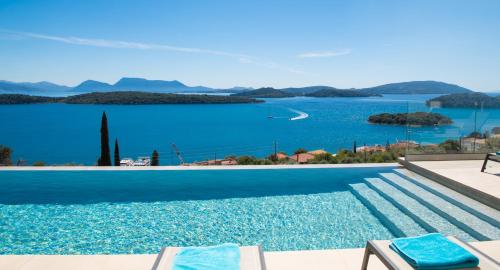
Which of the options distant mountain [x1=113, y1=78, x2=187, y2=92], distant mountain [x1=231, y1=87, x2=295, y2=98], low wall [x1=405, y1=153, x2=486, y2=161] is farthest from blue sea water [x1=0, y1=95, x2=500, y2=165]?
distant mountain [x1=113, y1=78, x2=187, y2=92]

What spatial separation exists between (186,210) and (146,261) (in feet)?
7.62

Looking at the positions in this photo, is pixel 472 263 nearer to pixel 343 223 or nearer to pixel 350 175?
pixel 343 223

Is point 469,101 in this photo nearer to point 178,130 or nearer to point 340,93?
point 178,130

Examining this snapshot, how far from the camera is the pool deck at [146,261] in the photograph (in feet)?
9.32

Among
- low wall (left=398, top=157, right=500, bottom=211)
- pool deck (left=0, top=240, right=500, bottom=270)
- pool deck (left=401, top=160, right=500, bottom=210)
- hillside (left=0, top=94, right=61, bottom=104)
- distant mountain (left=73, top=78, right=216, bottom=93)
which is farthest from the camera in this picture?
distant mountain (left=73, top=78, right=216, bottom=93)

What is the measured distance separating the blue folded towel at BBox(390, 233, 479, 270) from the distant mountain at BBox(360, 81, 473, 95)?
61671 millimetres

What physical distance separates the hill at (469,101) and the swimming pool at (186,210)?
5.67 feet

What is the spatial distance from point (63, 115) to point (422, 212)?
7770 centimetres

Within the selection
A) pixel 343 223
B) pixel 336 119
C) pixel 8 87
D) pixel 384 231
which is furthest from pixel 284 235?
pixel 8 87

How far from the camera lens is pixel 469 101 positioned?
7121 millimetres

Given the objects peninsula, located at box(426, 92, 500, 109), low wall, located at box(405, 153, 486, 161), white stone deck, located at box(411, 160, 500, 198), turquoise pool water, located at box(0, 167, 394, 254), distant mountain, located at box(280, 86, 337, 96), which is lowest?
turquoise pool water, located at box(0, 167, 394, 254)

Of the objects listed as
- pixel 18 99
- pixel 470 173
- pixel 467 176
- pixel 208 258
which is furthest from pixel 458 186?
pixel 18 99

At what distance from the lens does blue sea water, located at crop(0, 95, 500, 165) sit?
151 ft

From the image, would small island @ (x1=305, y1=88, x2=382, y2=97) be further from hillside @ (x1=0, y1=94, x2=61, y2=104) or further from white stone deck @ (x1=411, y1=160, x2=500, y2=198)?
white stone deck @ (x1=411, y1=160, x2=500, y2=198)
